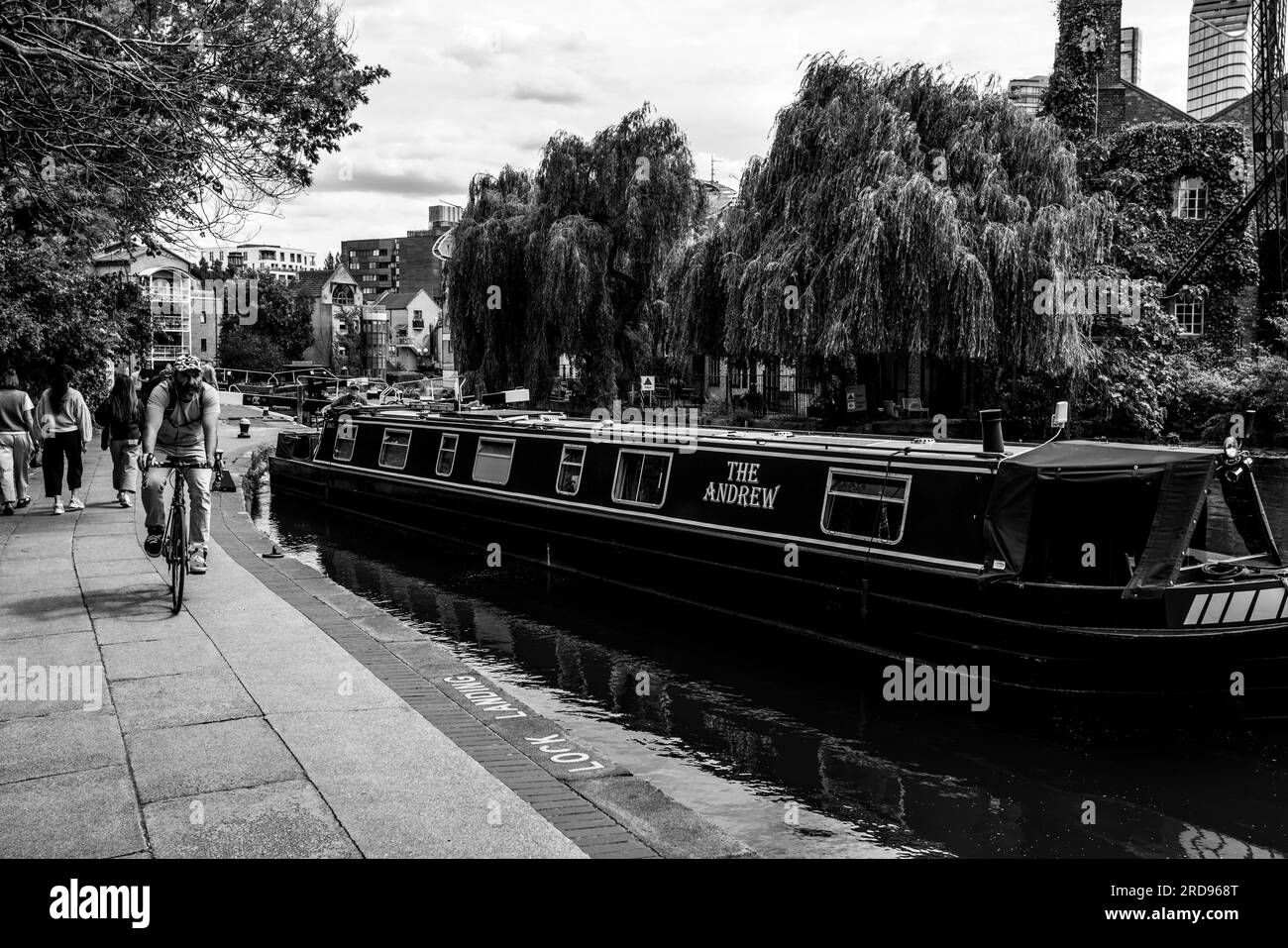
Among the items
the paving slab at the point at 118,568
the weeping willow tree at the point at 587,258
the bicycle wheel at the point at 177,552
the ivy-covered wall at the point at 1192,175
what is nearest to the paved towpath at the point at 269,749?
the bicycle wheel at the point at 177,552

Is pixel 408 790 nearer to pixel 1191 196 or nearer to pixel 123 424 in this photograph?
pixel 123 424

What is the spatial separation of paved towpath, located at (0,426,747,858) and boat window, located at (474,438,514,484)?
6.18 meters

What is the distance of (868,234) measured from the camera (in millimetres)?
20578

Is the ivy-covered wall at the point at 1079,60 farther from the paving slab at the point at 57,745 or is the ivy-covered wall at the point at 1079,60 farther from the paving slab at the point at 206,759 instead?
the paving slab at the point at 57,745

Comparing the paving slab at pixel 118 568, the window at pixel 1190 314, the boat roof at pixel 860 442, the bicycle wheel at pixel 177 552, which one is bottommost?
the paving slab at pixel 118 568

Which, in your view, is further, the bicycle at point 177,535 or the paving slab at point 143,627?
the bicycle at point 177,535

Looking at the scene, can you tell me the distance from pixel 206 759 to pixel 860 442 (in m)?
7.62

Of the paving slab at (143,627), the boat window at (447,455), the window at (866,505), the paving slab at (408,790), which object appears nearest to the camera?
the paving slab at (408,790)

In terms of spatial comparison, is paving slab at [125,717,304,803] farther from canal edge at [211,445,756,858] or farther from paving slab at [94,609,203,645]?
paving slab at [94,609,203,645]

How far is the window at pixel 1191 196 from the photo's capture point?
117 ft

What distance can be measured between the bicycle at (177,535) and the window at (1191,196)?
116 ft

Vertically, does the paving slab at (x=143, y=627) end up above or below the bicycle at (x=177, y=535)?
below

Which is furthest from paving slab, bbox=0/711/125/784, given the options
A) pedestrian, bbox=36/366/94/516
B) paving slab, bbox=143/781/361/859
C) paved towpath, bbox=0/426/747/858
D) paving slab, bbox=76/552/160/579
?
pedestrian, bbox=36/366/94/516

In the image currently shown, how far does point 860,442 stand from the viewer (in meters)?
11.3
